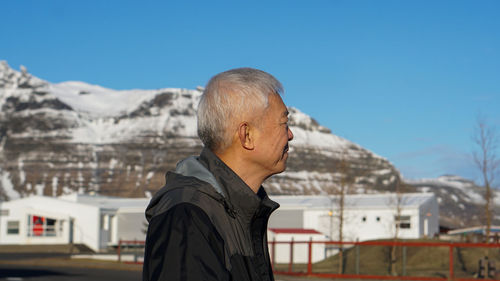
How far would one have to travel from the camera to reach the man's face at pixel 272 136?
2.18 meters

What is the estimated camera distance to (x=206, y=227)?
1813 mm

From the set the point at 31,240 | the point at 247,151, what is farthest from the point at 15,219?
the point at 247,151

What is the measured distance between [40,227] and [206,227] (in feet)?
229

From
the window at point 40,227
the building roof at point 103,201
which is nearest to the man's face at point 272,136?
the window at point 40,227

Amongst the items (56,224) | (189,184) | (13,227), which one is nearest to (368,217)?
(56,224)

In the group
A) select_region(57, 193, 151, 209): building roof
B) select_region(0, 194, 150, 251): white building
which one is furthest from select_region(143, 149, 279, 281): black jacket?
select_region(57, 193, 151, 209): building roof

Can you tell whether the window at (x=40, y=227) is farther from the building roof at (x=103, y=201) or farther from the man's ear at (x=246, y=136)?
the man's ear at (x=246, y=136)

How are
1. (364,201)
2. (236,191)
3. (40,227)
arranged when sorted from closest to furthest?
(236,191) → (40,227) → (364,201)

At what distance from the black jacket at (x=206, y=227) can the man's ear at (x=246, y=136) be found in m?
0.09

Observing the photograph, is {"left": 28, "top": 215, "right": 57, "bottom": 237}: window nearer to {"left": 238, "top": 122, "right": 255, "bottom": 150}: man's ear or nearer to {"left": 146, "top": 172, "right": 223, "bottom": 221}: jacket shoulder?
{"left": 238, "top": 122, "right": 255, "bottom": 150}: man's ear

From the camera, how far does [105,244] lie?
67875mm

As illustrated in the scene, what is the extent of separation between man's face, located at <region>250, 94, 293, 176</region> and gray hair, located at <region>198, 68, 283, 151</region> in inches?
1.3

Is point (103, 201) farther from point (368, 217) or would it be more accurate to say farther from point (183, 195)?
point (183, 195)

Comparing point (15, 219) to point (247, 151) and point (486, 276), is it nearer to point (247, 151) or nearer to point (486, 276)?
point (486, 276)
